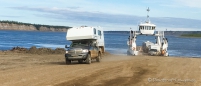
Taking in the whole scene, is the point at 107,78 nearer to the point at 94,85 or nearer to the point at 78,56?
the point at 94,85

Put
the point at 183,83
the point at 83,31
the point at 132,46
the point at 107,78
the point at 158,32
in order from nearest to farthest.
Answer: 1. the point at 183,83
2. the point at 107,78
3. the point at 83,31
4. the point at 132,46
5. the point at 158,32

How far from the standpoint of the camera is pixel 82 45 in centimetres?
2639

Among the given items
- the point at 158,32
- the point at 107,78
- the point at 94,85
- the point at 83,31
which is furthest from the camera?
the point at 158,32

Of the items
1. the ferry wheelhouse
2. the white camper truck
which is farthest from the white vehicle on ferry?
the white camper truck

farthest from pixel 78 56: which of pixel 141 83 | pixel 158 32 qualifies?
pixel 158 32

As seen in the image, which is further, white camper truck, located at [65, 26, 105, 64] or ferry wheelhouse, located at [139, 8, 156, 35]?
ferry wheelhouse, located at [139, 8, 156, 35]

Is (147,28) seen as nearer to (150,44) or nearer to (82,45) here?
(150,44)

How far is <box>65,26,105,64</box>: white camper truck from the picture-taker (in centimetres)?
2525

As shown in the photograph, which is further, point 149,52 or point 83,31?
point 149,52

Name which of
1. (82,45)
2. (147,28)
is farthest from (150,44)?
(82,45)

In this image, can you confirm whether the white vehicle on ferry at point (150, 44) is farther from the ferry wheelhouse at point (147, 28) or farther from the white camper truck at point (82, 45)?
the white camper truck at point (82, 45)

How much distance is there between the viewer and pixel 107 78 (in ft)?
53.2

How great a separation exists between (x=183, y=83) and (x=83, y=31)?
14.5 meters

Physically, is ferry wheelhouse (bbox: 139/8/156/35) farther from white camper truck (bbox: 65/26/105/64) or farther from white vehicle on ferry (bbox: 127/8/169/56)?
white camper truck (bbox: 65/26/105/64)
